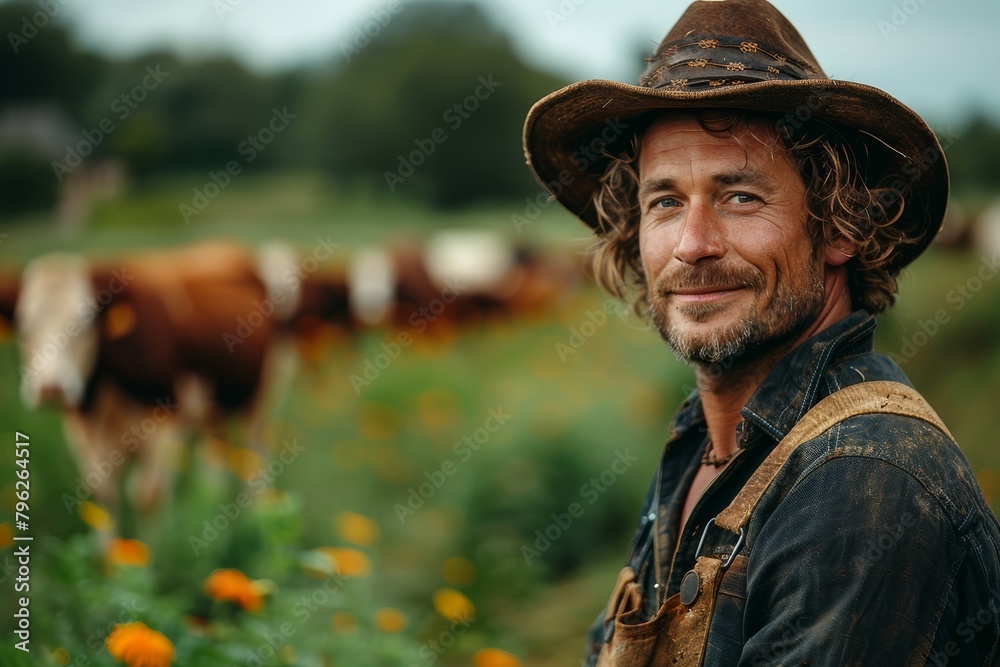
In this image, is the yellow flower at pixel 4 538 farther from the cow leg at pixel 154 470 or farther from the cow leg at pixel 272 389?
the cow leg at pixel 272 389

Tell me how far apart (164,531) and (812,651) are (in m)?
3.71

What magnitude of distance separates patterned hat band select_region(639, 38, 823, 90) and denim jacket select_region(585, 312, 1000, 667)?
0.77 metres

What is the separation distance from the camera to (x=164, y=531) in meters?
4.47

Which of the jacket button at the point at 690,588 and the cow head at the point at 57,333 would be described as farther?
the cow head at the point at 57,333

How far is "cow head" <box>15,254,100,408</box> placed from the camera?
483cm

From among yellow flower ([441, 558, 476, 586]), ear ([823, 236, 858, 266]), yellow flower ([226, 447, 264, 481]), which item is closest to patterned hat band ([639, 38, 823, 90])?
ear ([823, 236, 858, 266])

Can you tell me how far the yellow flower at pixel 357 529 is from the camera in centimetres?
406

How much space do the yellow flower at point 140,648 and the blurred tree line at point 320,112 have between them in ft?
18.0

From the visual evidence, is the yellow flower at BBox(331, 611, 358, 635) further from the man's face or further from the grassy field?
the man's face

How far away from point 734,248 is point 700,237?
8 centimetres

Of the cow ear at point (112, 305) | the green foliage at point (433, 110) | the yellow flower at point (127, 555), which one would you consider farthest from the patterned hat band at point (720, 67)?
the green foliage at point (433, 110)

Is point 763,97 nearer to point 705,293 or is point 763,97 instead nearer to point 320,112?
point 705,293

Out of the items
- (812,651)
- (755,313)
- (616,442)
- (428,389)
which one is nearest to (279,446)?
(428,389)

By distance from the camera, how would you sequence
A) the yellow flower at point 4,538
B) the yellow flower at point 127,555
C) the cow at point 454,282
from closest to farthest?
1. the yellow flower at point 127,555
2. the yellow flower at point 4,538
3. the cow at point 454,282
